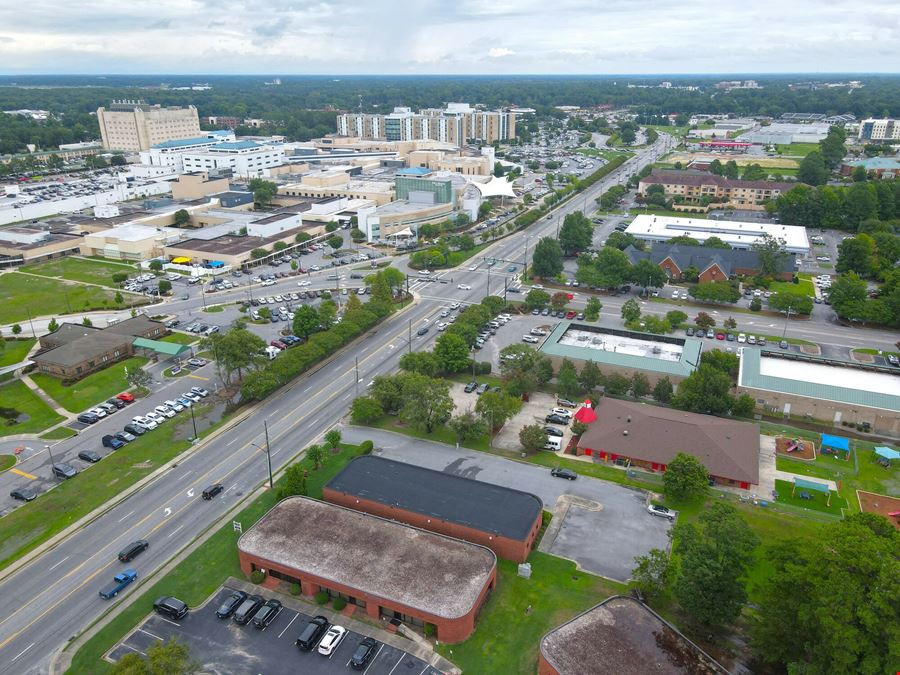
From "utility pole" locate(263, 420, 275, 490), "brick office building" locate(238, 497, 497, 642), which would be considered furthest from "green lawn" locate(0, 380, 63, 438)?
"brick office building" locate(238, 497, 497, 642)

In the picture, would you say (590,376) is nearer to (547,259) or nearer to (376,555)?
(376,555)

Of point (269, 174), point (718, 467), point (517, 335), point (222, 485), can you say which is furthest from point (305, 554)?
point (269, 174)

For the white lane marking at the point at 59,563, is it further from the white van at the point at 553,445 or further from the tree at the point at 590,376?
the tree at the point at 590,376

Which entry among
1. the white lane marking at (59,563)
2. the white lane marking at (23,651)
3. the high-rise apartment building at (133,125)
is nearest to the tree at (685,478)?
the white lane marking at (23,651)

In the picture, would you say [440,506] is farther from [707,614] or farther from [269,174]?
[269,174]

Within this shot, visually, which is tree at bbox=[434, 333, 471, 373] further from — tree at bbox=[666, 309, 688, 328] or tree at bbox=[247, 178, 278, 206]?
tree at bbox=[247, 178, 278, 206]

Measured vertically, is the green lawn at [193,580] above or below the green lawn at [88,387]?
below
